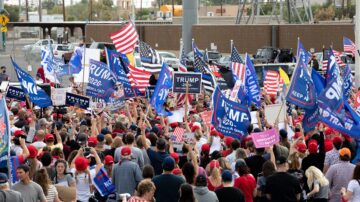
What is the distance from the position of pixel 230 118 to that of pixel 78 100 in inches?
196

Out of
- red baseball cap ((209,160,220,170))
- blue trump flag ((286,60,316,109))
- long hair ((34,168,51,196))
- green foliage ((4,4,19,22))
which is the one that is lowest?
green foliage ((4,4,19,22))

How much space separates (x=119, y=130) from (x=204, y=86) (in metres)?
7.79

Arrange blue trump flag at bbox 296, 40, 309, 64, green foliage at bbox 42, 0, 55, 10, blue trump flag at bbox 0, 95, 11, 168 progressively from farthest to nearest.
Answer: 1. green foliage at bbox 42, 0, 55, 10
2. blue trump flag at bbox 296, 40, 309, 64
3. blue trump flag at bbox 0, 95, 11, 168

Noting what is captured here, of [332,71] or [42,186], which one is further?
[332,71]

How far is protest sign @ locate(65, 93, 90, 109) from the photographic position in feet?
65.8

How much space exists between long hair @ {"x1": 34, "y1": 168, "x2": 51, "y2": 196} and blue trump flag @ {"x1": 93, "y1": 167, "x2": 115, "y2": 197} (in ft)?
→ 2.77

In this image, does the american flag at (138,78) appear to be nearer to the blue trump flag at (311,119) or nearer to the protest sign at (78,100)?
the protest sign at (78,100)

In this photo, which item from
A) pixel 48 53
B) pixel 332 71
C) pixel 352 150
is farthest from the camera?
pixel 48 53

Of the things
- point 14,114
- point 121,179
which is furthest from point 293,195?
point 14,114

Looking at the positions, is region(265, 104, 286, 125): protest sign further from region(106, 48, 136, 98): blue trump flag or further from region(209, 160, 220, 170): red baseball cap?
region(106, 48, 136, 98): blue trump flag

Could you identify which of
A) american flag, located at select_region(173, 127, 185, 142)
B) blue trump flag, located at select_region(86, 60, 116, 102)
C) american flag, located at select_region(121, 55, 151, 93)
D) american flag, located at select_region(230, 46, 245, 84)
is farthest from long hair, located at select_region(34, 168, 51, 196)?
american flag, located at select_region(230, 46, 245, 84)

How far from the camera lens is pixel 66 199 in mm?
11820

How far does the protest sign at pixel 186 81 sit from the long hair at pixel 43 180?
9712 mm

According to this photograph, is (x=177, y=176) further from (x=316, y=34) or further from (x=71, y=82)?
(x=316, y=34)
